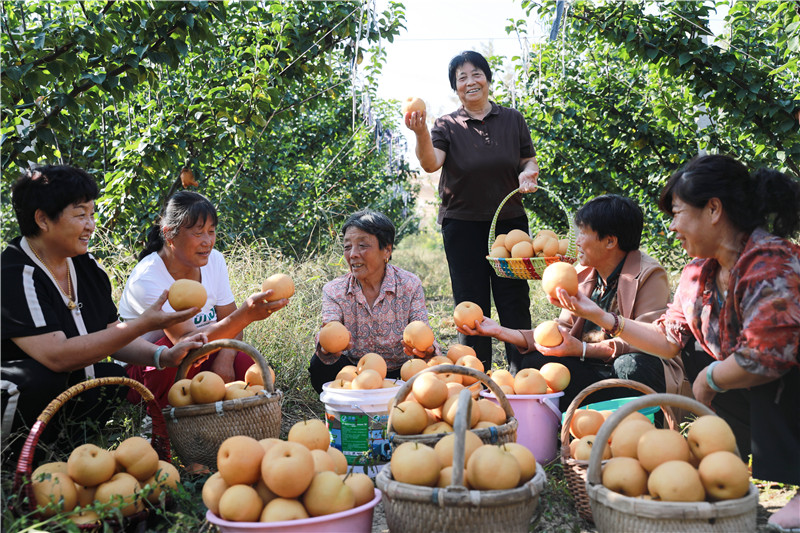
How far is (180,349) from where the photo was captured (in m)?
2.81

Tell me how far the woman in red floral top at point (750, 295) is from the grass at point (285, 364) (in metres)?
0.72

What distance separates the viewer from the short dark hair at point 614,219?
314 centimetres

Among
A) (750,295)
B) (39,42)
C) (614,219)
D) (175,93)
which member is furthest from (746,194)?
(175,93)

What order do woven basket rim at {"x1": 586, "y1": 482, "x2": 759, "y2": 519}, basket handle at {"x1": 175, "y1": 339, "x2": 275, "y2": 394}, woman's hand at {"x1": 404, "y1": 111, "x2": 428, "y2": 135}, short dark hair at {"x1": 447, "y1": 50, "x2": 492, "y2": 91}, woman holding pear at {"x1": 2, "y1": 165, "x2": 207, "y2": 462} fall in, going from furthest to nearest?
1. short dark hair at {"x1": 447, "y1": 50, "x2": 492, "y2": 91}
2. woman's hand at {"x1": 404, "y1": 111, "x2": 428, "y2": 135}
3. basket handle at {"x1": 175, "y1": 339, "x2": 275, "y2": 394}
4. woman holding pear at {"x1": 2, "y1": 165, "x2": 207, "y2": 462}
5. woven basket rim at {"x1": 586, "y1": 482, "x2": 759, "y2": 519}

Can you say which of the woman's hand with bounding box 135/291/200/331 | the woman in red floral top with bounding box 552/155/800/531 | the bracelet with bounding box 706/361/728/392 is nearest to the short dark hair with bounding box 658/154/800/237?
the woman in red floral top with bounding box 552/155/800/531

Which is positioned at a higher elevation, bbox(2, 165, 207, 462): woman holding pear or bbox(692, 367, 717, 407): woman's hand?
bbox(2, 165, 207, 462): woman holding pear

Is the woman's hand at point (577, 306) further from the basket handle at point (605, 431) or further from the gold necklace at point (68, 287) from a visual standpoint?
the gold necklace at point (68, 287)

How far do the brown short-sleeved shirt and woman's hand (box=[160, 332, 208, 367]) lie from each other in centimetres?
172

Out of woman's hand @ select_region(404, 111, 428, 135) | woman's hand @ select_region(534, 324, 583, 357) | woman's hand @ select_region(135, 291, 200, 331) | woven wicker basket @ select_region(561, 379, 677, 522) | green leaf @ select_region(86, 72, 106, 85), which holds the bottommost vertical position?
woven wicker basket @ select_region(561, 379, 677, 522)

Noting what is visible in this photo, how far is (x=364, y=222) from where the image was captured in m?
3.46

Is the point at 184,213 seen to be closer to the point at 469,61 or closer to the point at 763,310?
the point at 469,61

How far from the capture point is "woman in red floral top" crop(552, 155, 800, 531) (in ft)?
7.03

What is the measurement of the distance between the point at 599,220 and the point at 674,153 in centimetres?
355

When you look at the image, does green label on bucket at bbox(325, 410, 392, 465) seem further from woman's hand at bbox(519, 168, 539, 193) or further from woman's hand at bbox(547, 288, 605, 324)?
woman's hand at bbox(519, 168, 539, 193)
